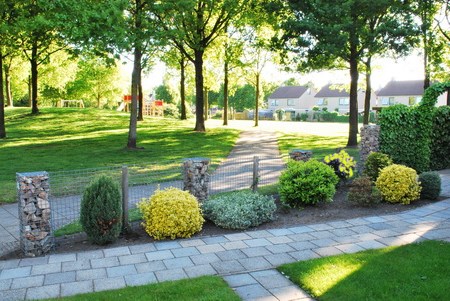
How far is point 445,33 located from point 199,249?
2254 centimetres

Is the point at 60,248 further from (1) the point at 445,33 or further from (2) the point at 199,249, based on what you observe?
(1) the point at 445,33

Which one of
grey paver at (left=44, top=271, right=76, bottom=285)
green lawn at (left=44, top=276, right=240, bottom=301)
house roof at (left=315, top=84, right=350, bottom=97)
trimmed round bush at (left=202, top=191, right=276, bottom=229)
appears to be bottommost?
grey paver at (left=44, top=271, right=76, bottom=285)

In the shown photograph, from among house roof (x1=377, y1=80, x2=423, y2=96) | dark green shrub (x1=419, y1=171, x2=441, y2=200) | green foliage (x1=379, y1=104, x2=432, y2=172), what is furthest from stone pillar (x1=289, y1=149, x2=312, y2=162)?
house roof (x1=377, y1=80, x2=423, y2=96)

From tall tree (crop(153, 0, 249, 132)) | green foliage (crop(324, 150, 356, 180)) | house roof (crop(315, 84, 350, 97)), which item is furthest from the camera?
house roof (crop(315, 84, 350, 97))

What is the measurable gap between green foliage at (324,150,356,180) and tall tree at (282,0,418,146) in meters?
7.63

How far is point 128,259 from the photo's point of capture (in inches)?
243

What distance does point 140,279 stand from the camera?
5414 mm

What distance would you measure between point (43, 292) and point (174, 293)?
1.67m

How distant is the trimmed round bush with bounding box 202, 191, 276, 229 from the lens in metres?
7.77

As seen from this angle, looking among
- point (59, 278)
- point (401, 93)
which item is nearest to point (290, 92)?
point (401, 93)

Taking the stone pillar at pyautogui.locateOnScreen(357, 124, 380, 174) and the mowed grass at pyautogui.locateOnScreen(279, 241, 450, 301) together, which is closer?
the mowed grass at pyautogui.locateOnScreen(279, 241, 450, 301)

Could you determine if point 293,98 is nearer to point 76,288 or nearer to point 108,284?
point 108,284

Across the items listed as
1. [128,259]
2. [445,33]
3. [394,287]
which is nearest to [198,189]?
[128,259]

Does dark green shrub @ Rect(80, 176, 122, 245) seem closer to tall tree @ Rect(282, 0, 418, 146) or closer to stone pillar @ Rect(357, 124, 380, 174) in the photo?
stone pillar @ Rect(357, 124, 380, 174)
